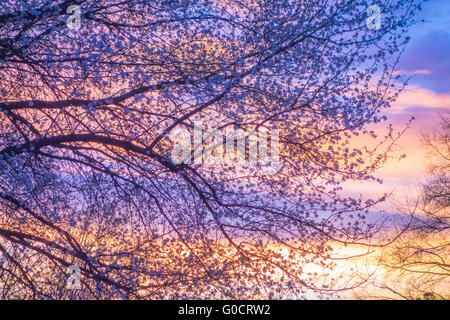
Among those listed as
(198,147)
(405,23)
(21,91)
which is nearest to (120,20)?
(21,91)

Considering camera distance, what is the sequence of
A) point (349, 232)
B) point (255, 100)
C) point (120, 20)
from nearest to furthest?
point (349, 232), point (255, 100), point (120, 20)

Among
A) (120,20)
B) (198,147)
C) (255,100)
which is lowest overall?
(198,147)

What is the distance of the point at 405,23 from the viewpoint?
6.97 metres

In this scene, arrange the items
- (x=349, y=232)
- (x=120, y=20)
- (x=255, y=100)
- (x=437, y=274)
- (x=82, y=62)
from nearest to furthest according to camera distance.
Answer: (x=82, y=62) < (x=349, y=232) < (x=255, y=100) < (x=120, y=20) < (x=437, y=274)

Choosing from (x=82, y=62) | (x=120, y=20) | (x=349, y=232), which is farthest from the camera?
(x=120, y=20)

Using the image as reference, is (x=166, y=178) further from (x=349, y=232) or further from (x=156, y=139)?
(x=349, y=232)

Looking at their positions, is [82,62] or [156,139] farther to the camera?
[156,139]

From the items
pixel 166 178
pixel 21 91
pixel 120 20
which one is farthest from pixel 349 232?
pixel 21 91

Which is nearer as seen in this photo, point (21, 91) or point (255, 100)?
point (255, 100)

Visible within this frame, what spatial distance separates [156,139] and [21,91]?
2954mm

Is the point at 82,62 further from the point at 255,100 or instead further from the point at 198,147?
the point at 255,100

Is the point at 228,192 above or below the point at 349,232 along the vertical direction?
above

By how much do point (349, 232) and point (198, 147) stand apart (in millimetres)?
2710

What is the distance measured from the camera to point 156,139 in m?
Answer: 6.49
